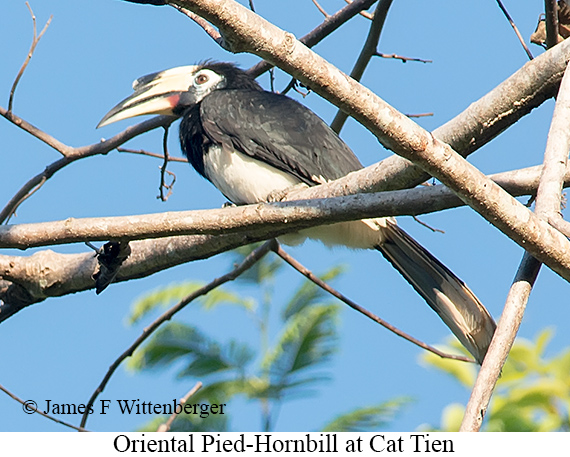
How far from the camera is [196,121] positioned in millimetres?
4984

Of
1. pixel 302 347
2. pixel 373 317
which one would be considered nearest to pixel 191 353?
pixel 302 347

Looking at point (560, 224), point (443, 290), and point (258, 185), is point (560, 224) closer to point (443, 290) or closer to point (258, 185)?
point (443, 290)

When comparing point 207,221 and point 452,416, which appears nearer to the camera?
point 207,221

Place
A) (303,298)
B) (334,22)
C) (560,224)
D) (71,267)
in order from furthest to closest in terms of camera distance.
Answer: (303,298) < (334,22) < (71,267) < (560,224)

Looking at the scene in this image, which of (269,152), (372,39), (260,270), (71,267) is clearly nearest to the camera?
(71,267)

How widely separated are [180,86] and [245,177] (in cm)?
108

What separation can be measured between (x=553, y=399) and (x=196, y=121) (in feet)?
15.1

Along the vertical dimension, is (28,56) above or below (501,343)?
above

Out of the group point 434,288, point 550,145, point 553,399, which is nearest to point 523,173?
point 550,145

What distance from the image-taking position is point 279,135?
15.7ft

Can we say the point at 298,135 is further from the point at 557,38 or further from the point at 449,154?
the point at 449,154

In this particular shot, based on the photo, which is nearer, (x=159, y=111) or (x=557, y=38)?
(x=557, y=38)

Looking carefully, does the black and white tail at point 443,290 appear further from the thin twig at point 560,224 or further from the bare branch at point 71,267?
the thin twig at point 560,224

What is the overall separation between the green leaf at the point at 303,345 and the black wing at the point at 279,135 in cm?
421
